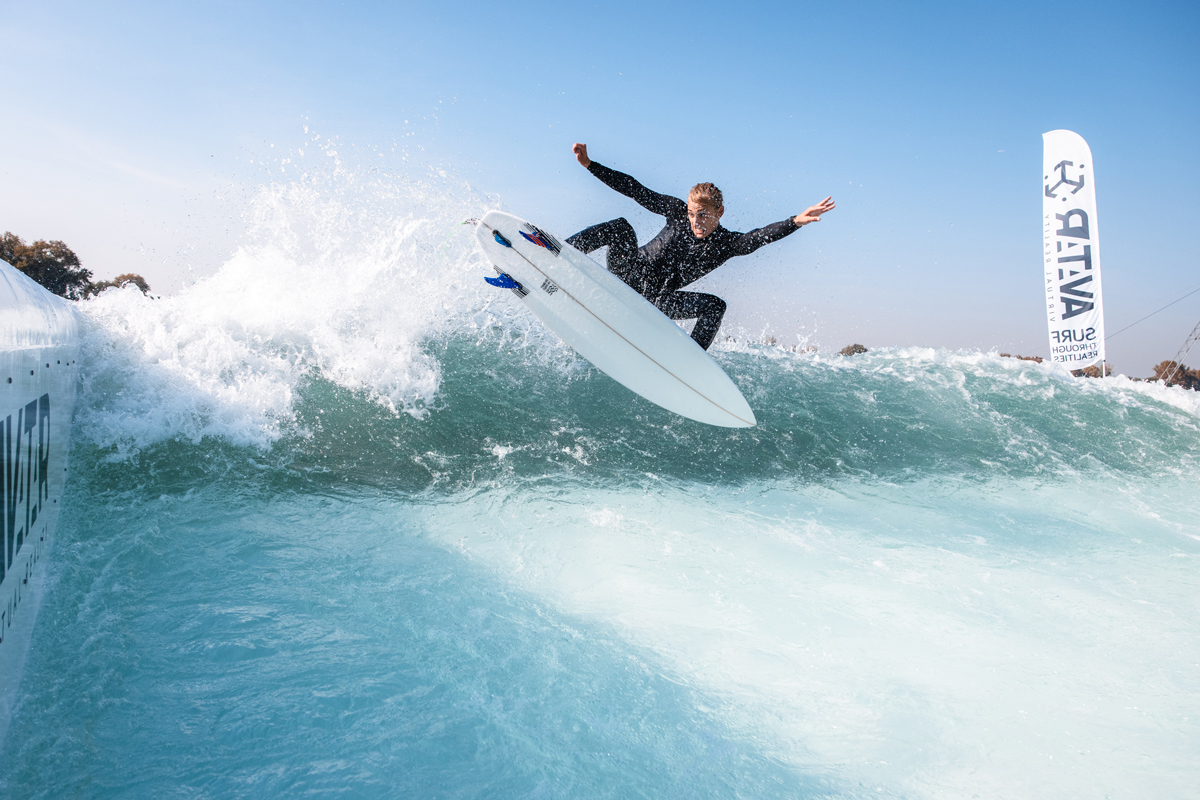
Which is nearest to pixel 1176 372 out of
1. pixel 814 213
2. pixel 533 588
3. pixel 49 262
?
pixel 814 213

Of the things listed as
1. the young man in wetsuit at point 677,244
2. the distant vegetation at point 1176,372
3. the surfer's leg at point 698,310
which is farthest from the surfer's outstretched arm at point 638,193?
the distant vegetation at point 1176,372

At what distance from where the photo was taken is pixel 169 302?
499 cm

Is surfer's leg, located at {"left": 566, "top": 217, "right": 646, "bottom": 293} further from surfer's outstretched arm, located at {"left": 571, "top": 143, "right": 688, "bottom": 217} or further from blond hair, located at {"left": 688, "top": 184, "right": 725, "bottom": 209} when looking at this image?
blond hair, located at {"left": 688, "top": 184, "right": 725, "bottom": 209}

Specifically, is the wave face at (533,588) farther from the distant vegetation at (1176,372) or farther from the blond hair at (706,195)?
the distant vegetation at (1176,372)

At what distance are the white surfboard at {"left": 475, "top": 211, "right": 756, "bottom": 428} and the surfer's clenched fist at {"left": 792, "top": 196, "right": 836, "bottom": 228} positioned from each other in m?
1.24

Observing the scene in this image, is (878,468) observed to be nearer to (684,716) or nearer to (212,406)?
(684,716)

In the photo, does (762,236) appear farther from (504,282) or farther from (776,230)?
(504,282)

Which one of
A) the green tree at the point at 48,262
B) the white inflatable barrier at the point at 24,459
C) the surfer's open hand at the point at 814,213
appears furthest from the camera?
the green tree at the point at 48,262

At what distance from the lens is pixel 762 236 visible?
15.0 ft

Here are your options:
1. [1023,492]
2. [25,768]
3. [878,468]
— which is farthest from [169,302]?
[1023,492]

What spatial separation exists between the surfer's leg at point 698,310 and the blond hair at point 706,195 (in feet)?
2.65

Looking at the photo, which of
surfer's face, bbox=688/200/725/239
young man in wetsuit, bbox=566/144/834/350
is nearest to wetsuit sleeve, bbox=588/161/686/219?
young man in wetsuit, bbox=566/144/834/350

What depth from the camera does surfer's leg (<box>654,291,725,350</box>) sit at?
4969 mm

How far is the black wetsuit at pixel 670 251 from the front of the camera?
4.69 meters
